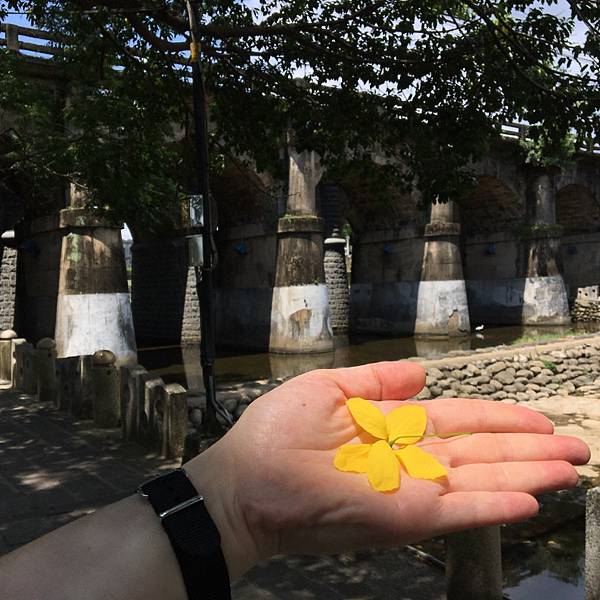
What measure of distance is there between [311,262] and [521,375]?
25.3 ft

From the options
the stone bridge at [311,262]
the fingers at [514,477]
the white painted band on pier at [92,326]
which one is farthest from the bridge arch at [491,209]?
the fingers at [514,477]

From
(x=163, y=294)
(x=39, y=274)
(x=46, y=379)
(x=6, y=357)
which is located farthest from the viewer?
(x=163, y=294)

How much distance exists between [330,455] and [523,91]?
17.6ft

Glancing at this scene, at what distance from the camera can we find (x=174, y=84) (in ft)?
24.7

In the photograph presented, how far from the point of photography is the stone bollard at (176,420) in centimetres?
→ 649

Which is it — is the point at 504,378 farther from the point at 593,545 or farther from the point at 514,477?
the point at 514,477

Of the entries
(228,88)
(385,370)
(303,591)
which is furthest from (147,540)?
(228,88)

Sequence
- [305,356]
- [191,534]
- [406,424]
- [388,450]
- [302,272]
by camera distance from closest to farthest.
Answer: [191,534]
[388,450]
[406,424]
[305,356]
[302,272]

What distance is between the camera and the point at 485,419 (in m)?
2.07

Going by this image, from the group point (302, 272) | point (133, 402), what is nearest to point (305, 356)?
point (302, 272)

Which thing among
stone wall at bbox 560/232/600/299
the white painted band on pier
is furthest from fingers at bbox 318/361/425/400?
stone wall at bbox 560/232/600/299

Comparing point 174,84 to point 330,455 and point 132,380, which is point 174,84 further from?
point 330,455

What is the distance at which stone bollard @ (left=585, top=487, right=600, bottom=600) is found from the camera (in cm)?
336

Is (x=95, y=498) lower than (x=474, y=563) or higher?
lower
